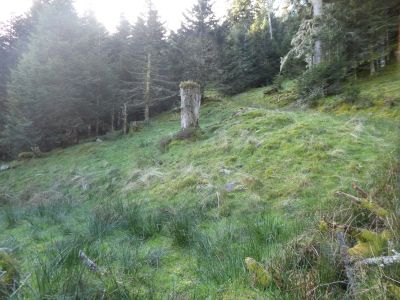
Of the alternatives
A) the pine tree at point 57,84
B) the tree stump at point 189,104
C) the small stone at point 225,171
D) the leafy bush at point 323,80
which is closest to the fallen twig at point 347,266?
the small stone at point 225,171

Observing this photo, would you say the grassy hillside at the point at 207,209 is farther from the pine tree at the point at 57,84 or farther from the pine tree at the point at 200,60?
the pine tree at the point at 200,60

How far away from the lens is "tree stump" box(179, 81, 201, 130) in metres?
12.9

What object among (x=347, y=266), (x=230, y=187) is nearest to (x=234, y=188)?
(x=230, y=187)

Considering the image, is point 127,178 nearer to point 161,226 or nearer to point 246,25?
point 161,226

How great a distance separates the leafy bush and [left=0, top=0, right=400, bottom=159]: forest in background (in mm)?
46

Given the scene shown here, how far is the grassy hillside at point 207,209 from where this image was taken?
9.27ft

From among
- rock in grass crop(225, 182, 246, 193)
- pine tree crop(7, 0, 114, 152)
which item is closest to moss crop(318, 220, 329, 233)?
rock in grass crop(225, 182, 246, 193)

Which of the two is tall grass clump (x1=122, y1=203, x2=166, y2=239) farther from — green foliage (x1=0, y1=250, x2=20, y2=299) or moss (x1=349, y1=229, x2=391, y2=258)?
moss (x1=349, y1=229, x2=391, y2=258)

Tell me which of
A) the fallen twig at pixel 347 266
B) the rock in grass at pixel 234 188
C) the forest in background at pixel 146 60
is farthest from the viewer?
the forest in background at pixel 146 60

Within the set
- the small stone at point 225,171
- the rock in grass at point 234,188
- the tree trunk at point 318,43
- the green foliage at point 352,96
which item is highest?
the tree trunk at point 318,43

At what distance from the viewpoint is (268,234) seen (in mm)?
3807

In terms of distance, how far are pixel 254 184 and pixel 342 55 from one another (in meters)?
11.7

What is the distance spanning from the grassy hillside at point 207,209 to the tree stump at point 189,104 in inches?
28.6

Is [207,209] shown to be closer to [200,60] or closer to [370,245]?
[370,245]
